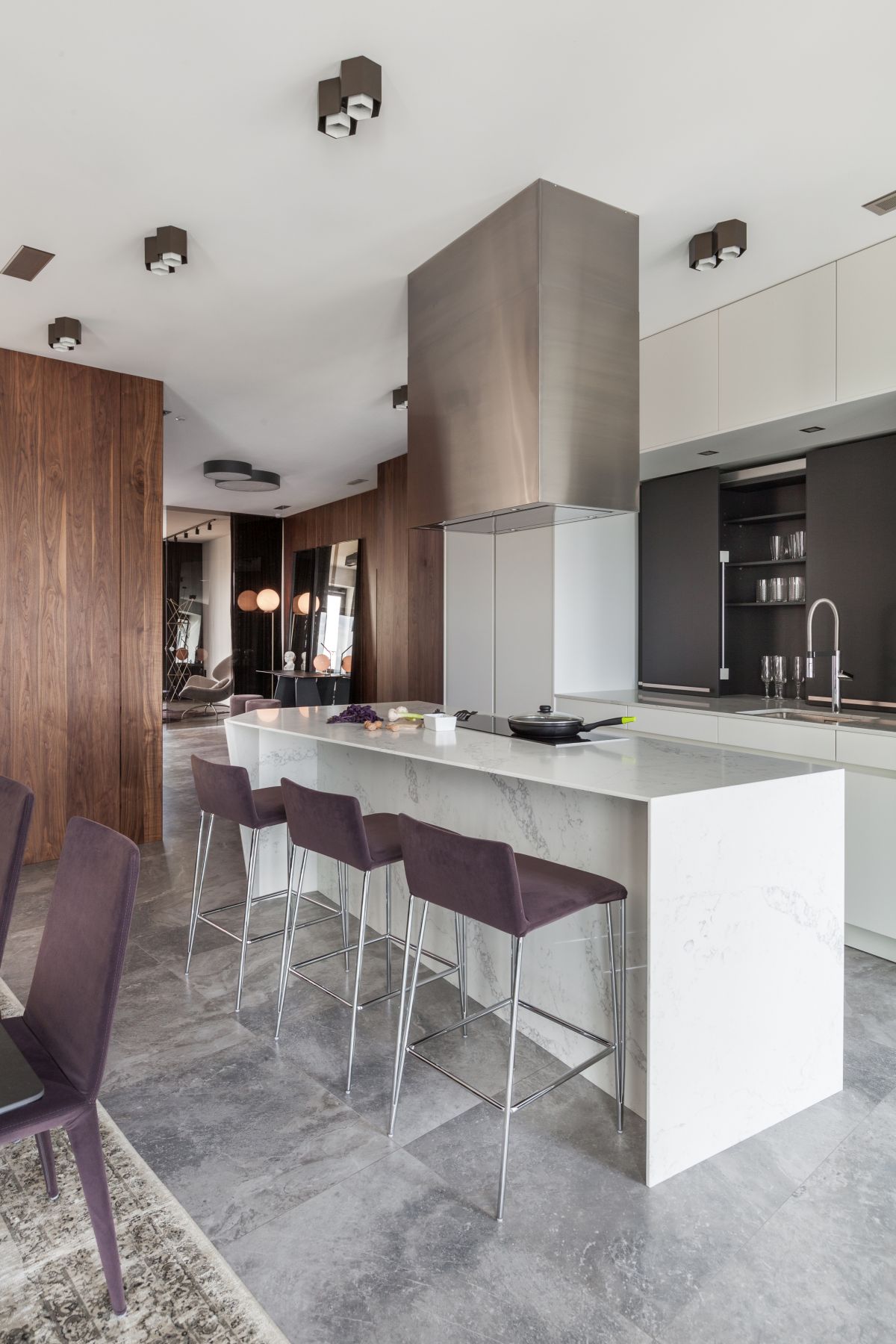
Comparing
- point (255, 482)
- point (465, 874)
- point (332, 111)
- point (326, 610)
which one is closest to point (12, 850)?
point (465, 874)

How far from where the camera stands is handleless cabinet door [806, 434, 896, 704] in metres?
3.62

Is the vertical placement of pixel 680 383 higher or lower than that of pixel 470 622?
higher

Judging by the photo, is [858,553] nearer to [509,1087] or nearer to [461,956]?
Result: [461,956]

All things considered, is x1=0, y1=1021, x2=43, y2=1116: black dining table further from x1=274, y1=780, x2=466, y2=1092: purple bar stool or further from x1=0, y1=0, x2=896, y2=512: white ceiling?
x1=0, y1=0, x2=896, y2=512: white ceiling

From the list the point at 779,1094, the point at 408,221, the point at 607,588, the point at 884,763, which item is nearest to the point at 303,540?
the point at 607,588

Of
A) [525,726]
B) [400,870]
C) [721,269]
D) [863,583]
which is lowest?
[400,870]

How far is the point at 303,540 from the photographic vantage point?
10.5 meters

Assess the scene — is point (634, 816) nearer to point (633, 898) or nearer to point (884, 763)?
point (633, 898)

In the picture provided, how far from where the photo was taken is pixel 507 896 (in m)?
1.82

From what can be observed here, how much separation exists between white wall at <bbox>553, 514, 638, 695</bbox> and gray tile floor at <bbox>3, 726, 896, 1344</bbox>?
2.40 metres

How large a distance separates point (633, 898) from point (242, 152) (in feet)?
8.70

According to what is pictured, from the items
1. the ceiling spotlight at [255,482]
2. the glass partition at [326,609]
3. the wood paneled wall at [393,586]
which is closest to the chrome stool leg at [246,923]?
the wood paneled wall at [393,586]

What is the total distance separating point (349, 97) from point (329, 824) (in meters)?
2.07

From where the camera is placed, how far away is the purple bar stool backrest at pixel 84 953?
1441 mm
